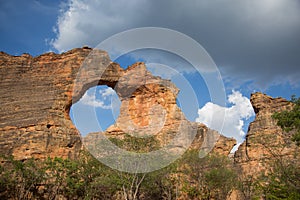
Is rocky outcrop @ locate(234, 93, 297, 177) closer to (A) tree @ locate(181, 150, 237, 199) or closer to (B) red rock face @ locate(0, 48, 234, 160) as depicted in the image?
(B) red rock face @ locate(0, 48, 234, 160)

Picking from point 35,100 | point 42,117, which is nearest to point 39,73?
point 35,100

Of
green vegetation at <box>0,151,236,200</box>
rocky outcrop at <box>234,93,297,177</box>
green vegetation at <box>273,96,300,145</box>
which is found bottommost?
green vegetation at <box>0,151,236,200</box>

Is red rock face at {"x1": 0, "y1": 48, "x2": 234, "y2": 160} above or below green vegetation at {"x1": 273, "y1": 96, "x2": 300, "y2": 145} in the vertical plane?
above

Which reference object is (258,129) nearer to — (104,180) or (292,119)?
(104,180)

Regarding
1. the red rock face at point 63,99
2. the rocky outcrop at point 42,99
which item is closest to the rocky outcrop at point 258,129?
the red rock face at point 63,99

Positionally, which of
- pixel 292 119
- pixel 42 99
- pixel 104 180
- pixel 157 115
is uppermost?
pixel 157 115

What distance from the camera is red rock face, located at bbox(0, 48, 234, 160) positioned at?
45062mm

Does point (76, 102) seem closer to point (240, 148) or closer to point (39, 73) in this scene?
point (39, 73)

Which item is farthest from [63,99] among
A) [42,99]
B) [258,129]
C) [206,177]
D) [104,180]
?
[258,129]

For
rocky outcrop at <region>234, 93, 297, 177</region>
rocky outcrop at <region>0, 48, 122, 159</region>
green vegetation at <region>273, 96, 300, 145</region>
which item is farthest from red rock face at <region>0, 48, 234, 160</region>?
green vegetation at <region>273, 96, 300, 145</region>

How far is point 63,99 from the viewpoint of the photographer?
161 feet

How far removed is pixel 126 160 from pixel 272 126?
28.7 meters

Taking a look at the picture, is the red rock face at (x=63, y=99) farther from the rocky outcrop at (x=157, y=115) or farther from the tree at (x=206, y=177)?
the tree at (x=206, y=177)

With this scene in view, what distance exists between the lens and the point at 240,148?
54.4 meters
